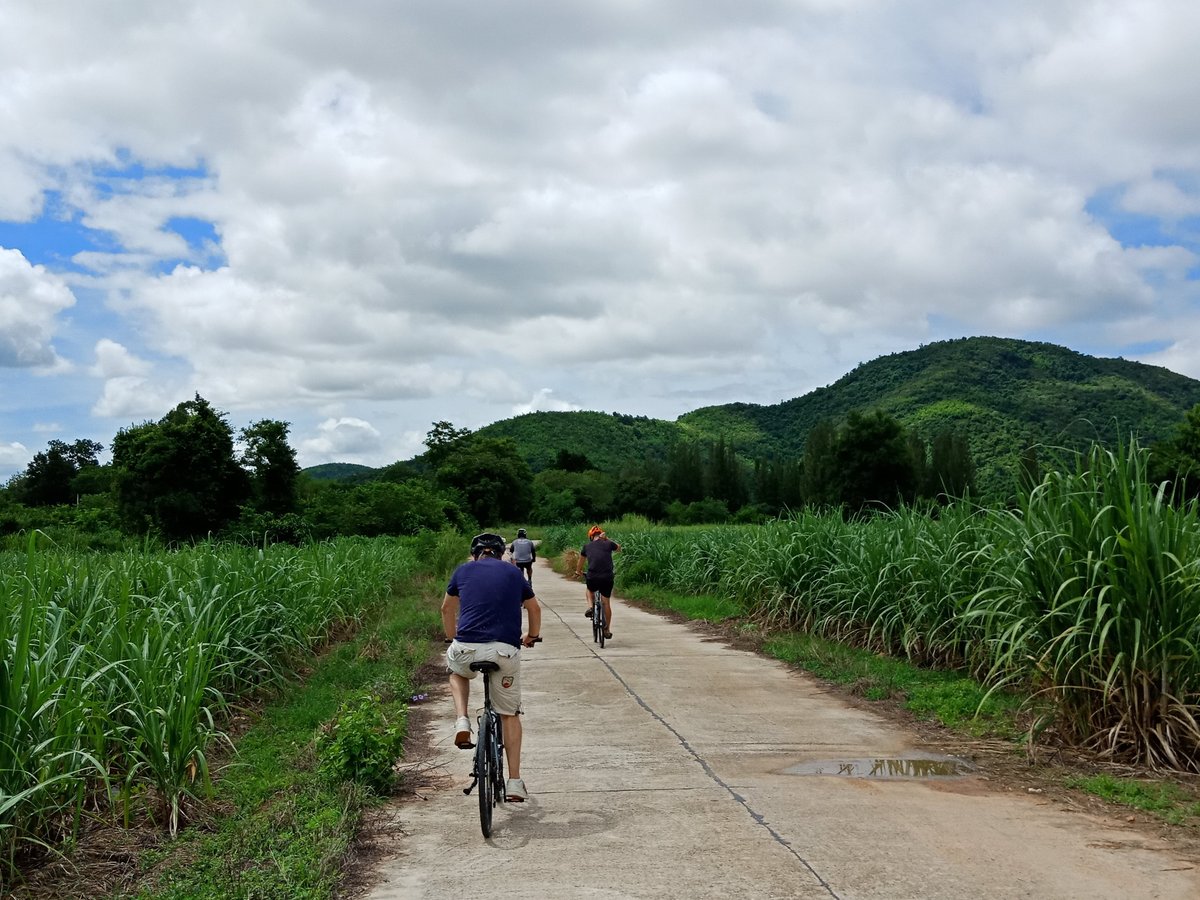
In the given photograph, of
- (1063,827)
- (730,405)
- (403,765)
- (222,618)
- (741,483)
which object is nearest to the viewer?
(1063,827)

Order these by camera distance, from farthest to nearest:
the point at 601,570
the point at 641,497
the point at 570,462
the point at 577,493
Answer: the point at 570,462 < the point at 577,493 < the point at 641,497 < the point at 601,570

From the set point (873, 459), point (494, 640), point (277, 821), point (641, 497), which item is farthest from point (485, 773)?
point (641, 497)

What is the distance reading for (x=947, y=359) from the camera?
107m

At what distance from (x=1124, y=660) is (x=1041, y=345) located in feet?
361

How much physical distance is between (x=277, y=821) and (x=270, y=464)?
45256mm

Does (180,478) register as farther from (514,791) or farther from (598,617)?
(514,791)

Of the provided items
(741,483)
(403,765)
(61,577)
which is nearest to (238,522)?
(61,577)

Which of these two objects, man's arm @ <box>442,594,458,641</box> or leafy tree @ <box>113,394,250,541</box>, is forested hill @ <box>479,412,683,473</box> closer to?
leafy tree @ <box>113,394,250,541</box>

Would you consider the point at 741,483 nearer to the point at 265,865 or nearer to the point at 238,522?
the point at 238,522

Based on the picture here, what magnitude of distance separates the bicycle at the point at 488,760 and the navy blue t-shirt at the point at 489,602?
8.8 inches

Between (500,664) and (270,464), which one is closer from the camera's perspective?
(500,664)

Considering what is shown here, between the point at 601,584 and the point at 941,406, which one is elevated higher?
the point at 941,406

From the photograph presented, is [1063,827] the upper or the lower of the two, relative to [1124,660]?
lower

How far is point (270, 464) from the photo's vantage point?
159 ft
